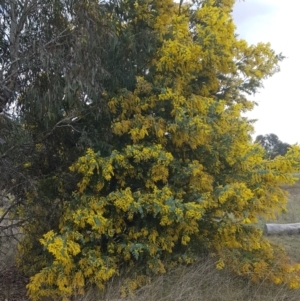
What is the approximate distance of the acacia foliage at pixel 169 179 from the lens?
6250 millimetres

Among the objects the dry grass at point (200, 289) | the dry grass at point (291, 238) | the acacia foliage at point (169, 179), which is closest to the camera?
the dry grass at point (200, 289)

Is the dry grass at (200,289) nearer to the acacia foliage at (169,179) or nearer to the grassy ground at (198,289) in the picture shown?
the grassy ground at (198,289)

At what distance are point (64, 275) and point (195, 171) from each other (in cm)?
226

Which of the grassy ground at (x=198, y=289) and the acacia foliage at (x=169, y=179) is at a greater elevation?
the acacia foliage at (x=169, y=179)

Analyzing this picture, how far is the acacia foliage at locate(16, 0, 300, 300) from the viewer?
6.25 m

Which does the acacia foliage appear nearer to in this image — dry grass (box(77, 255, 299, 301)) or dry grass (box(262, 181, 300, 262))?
dry grass (box(77, 255, 299, 301))

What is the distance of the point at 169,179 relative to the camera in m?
6.75

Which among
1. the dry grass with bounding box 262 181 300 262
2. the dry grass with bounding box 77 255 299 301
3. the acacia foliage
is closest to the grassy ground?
the dry grass with bounding box 77 255 299 301

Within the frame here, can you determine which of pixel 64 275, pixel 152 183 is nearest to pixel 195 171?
pixel 152 183

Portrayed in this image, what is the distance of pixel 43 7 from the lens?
625 cm

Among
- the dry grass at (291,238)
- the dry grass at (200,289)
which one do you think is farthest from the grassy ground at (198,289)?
the dry grass at (291,238)

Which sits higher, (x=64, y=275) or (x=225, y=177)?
(x=225, y=177)

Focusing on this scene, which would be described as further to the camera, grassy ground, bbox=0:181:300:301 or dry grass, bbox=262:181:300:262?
dry grass, bbox=262:181:300:262

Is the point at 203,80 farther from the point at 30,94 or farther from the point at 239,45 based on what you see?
the point at 30,94
